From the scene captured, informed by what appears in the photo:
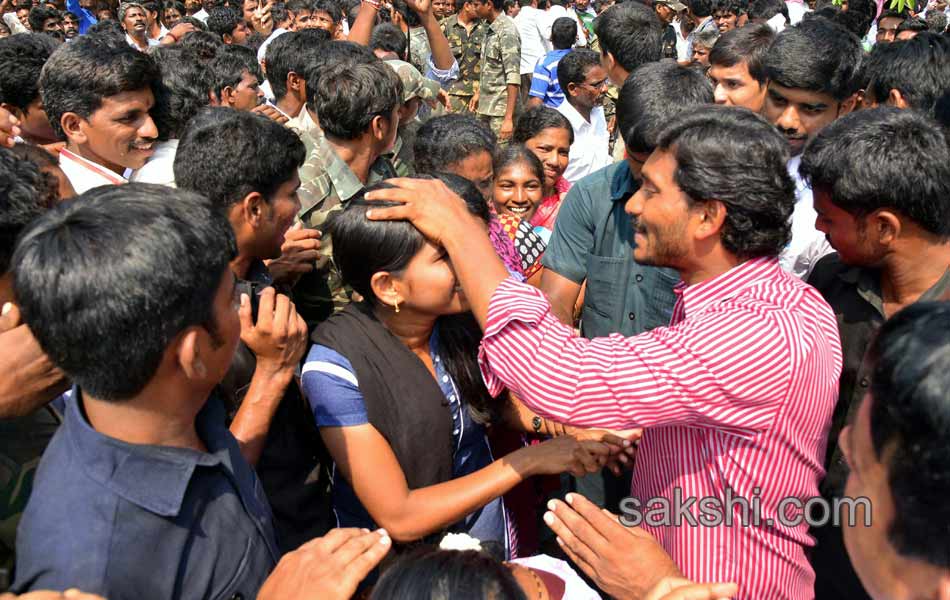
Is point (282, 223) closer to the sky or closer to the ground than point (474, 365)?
closer to the sky

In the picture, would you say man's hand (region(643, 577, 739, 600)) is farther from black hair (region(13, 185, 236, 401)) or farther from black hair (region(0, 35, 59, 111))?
black hair (region(0, 35, 59, 111))

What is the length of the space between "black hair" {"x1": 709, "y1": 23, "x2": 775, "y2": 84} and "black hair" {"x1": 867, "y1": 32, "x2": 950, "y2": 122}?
2.99 feet

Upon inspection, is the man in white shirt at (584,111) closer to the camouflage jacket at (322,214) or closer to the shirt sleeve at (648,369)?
the camouflage jacket at (322,214)

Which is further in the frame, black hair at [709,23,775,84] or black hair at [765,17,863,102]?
black hair at [709,23,775,84]

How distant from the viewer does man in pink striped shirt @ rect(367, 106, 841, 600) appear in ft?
5.44

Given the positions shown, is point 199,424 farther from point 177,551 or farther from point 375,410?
point 375,410

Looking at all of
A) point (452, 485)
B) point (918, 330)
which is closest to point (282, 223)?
point (452, 485)

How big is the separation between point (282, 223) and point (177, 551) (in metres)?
1.47

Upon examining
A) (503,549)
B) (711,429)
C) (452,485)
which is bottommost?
(503,549)

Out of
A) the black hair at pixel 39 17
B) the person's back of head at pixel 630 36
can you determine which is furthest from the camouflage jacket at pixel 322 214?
the black hair at pixel 39 17

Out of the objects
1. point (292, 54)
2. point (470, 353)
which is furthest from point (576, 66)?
point (470, 353)

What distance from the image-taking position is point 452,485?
84.2 inches

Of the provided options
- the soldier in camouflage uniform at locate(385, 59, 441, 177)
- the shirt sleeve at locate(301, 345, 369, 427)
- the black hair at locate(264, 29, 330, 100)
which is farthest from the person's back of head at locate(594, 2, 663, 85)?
the shirt sleeve at locate(301, 345, 369, 427)

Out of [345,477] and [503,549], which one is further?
[503,549]
